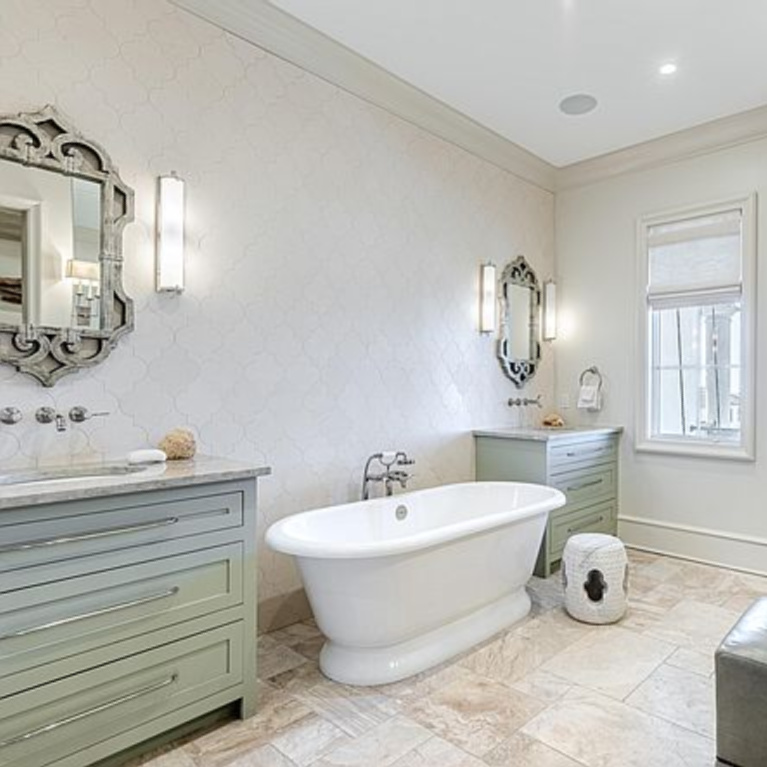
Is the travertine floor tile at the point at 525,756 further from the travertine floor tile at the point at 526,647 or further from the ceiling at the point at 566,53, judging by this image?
the ceiling at the point at 566,53

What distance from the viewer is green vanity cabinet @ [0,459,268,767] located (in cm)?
160

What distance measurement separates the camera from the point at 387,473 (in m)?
3.30

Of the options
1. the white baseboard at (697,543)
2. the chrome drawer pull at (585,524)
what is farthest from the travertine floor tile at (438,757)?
the white baseboard at (697,543)

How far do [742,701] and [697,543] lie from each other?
2.88m

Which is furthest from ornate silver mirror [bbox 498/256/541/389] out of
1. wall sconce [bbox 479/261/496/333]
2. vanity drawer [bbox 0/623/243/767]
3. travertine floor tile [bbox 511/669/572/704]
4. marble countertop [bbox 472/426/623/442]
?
vanity drawer [bbox 0/623/243/767]

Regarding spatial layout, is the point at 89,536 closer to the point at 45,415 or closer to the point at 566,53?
the point at 45,415

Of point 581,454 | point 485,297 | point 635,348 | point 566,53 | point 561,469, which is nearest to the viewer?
point 566,53

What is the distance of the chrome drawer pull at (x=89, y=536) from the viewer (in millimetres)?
1585

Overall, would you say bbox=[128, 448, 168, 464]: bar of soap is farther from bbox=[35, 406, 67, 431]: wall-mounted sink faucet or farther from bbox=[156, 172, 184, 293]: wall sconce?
bbox=[156, 172, 184, 293]: wall sconce

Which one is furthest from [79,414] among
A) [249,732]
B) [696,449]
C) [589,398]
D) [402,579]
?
[696,449]

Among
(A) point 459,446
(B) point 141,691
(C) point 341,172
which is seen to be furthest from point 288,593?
(C) point 341,172

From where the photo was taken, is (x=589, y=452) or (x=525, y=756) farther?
(x=589, y=452)

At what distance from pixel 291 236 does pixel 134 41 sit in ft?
3.42

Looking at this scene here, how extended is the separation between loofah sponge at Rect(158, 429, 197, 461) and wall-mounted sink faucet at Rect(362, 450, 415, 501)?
1.15 meters
